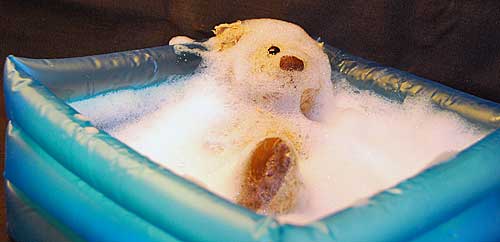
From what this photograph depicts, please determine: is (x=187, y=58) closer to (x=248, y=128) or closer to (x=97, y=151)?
(x=248, y=128)

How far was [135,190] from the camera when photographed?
920mm

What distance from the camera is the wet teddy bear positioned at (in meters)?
1.06

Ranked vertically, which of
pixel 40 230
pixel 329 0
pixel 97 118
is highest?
pixel 329 0

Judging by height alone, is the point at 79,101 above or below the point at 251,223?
below

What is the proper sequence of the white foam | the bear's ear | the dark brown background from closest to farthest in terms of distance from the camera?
1. the white foam
2. the bear's ear
3. the dark brown background

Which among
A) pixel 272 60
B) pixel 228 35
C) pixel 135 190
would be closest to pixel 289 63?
pixel 272 60

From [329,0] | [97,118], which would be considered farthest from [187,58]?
[329,0]

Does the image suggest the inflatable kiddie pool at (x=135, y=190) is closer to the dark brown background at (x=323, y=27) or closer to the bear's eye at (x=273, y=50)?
the dark brown background at (x=323, y=27)

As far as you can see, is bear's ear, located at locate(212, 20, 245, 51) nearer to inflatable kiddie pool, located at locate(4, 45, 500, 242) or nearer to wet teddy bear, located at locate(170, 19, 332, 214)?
wet teddy bear, located at locate(170, 19, 332, 214)

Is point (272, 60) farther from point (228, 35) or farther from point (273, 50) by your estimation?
point (228, 35)

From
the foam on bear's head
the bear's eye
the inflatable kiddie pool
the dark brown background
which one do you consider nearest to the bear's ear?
the foam on bear's head

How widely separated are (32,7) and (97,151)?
1.27 m

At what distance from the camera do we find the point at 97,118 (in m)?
1.35

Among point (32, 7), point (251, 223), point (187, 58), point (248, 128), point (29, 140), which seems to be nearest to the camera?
point (251, 223)
